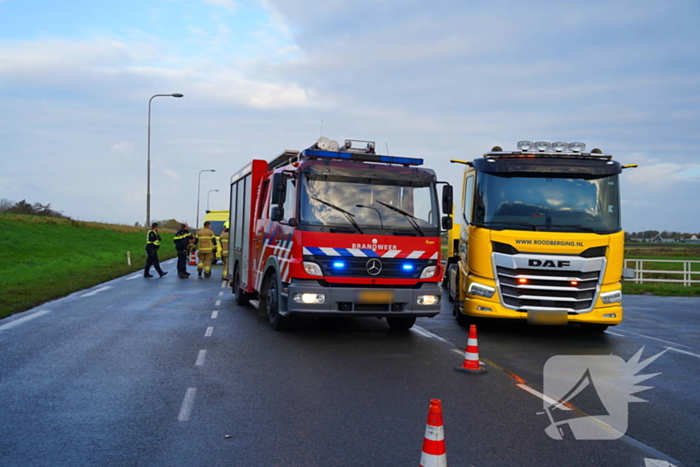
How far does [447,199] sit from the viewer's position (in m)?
10.1

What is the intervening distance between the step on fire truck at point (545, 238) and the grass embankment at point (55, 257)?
8912mm

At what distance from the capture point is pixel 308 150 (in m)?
9.96

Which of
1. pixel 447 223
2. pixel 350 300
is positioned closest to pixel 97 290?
pixel 350 300

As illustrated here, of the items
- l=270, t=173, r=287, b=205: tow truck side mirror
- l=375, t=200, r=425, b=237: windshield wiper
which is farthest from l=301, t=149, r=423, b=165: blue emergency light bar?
l=375, t=200, r=425, b=237: windshield wiper

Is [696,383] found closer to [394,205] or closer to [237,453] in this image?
[394,205]

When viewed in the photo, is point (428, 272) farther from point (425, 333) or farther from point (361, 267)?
point (425, 333)

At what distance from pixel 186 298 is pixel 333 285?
7515 millimetres

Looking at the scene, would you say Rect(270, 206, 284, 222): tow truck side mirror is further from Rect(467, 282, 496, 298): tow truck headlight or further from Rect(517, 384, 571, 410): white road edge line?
Rect(517, 384, 571, 410): white road edge line

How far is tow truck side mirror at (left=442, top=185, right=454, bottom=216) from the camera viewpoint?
10.1 metres

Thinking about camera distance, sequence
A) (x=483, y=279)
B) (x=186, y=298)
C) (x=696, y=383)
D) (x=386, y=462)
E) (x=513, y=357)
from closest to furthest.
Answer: (x=386, y=462), (x=696, y=383), (x=513, y=357), (x=483, y=279), (x=186, y=298)

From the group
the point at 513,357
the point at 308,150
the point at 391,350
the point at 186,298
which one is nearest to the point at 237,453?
the point at 391,350

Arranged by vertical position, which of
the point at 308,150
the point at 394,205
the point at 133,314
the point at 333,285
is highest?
the point at 308,150

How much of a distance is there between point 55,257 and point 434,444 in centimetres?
3461

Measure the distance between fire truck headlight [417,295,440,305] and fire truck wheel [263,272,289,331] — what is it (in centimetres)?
220
